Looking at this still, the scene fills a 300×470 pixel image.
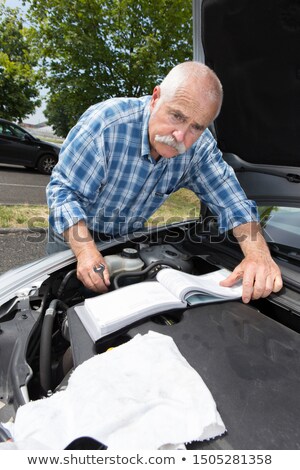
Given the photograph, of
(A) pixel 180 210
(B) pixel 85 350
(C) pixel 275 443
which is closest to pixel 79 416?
(B) pixel 85 350

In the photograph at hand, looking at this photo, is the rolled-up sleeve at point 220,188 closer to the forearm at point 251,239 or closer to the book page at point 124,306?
the forearm at point 251,239

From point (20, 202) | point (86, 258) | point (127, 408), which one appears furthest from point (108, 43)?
point (127, 408)

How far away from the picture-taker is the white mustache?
60.7 inches

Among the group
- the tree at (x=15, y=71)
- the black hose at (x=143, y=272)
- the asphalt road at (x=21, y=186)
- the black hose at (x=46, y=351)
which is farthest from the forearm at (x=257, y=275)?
the tree at (x=15, y=71)

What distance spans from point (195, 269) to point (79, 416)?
108 centimetres

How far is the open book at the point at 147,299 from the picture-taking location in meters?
1.03

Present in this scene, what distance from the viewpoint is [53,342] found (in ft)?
4.17

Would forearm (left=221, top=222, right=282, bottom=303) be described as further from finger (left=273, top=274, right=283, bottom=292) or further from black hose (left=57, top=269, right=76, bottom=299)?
black hose (left=57, top=269, right=76, bottom=299)

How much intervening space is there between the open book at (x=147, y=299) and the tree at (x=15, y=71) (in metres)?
10.1

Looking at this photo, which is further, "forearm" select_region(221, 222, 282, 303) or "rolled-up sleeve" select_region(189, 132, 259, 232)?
"rolled-up sleeve" select_region(189, 132, 259, 232)

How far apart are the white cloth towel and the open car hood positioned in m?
1.40

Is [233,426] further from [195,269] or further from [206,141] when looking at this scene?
[206,141]

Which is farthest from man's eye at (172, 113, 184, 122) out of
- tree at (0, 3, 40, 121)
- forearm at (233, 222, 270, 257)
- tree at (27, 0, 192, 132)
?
tree at (0, 3, 40, 121)

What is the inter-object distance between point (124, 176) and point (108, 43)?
842 centimetres
